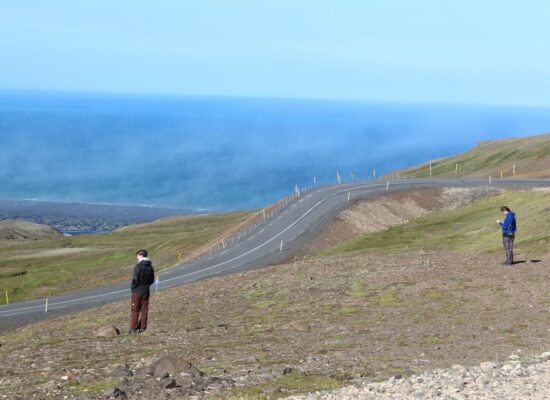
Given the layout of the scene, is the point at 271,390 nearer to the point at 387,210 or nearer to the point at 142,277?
the point at 142,277

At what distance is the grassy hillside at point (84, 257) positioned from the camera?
65.0 metres

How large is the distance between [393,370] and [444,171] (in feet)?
380

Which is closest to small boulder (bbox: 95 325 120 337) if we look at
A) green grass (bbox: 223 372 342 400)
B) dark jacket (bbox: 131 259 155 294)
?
dark jacket (bbox: 131 259 155 294)

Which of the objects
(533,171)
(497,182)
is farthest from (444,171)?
(497,182)

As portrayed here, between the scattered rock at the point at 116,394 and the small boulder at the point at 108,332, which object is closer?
the scattered rock at the point at 116,394

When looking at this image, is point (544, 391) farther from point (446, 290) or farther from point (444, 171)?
point (444, 171)

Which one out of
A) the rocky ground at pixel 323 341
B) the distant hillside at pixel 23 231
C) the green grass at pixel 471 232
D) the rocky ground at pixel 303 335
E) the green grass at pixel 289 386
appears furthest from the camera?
the distant hillside at pixel 23 231

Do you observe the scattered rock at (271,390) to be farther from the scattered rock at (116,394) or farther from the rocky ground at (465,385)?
the scattered rock at (116,394)

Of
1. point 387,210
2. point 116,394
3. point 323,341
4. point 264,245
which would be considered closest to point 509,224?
point 323,341

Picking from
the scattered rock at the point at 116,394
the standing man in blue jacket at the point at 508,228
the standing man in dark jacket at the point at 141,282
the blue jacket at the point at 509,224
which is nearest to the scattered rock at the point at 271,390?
the scattered rock at the point at 116,394

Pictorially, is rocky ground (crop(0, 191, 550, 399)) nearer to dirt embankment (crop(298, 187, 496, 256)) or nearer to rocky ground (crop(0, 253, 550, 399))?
rocky ground (crop(0, 253, 550, 399))

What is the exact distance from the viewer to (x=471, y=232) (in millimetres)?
47750

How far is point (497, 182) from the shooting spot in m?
84.5

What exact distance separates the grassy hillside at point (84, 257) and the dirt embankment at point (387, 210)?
14.2m
